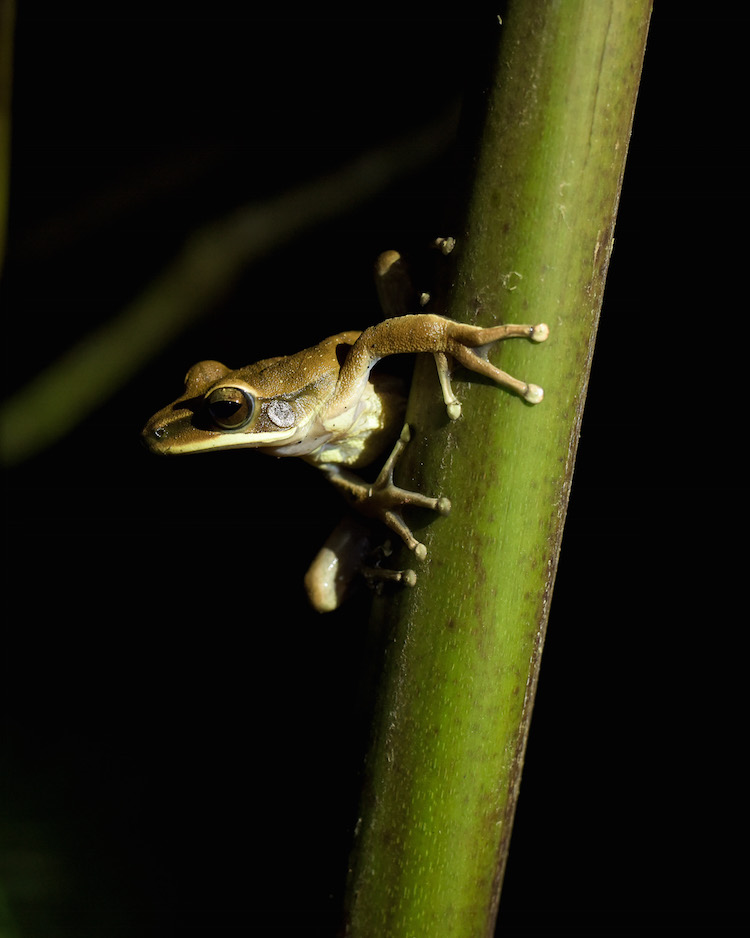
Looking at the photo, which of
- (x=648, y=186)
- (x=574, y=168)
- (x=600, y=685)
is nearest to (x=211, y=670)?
(x=600, y=685)

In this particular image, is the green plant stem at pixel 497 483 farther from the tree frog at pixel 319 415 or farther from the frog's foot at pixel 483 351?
the tree frog at pixel 319 415

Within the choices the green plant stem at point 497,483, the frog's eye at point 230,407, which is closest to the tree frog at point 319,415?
the frog's eye at point 230,407

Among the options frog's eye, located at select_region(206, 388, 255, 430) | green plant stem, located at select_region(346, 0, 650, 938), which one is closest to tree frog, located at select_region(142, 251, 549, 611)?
frog's eye, located at select_region(206, 388, 255, 430)

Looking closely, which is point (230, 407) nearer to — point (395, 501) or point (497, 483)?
point (395, 501)

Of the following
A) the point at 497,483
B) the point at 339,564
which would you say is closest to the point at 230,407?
the point at 339,564

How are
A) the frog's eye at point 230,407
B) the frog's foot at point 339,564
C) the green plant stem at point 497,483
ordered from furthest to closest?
the frog's foot at point 339,564
the frog's eye at point 230,407
the green plant stem at point 497,483

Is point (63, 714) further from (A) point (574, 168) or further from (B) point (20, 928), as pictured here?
(A) point (574, 168)
